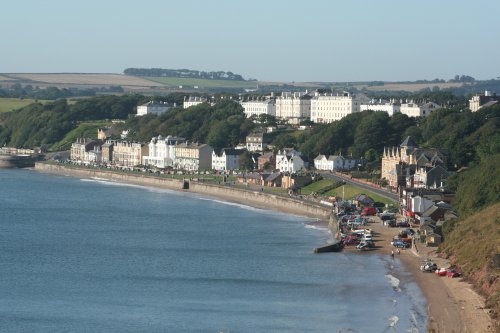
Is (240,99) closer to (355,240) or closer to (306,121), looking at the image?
(306,121)

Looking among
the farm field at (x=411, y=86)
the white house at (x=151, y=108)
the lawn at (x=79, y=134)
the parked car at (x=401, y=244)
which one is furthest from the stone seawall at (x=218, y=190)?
the farm field at (x=411, y=86)

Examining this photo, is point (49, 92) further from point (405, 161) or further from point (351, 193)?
point (351, 193)

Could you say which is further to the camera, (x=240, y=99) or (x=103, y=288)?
(x=240, y=99)

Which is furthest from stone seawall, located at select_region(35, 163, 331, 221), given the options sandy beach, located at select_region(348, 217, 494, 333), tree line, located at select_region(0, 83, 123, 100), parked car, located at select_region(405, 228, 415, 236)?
tree line, located at select_region(0, 83, 123, 100)

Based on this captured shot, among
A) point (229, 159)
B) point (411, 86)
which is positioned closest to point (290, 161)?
point (229, 159)

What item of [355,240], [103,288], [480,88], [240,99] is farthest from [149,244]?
[480,88]

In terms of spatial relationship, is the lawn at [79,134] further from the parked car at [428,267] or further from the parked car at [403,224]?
the parked car at [428,267]
